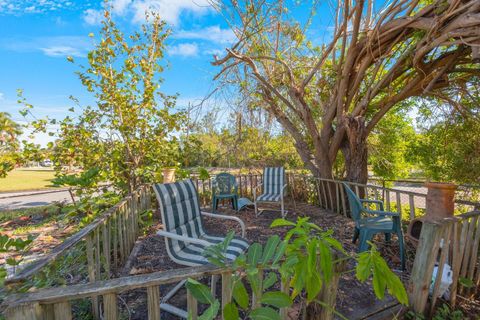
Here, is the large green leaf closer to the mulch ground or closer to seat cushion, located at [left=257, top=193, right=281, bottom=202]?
the mulch ground

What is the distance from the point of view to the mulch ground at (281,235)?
2.00 meters

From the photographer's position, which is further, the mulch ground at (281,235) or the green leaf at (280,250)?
the mulch ground at (281,235)

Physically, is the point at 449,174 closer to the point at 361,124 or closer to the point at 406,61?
the point at 361,124

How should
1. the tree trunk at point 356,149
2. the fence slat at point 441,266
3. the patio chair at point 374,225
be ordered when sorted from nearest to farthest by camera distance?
the fence slat at point 441,266 → the patio chair at point 374,225 → the tree trunk at point 356,149

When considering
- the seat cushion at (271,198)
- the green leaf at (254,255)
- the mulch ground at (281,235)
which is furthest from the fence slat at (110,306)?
the seat cushion at (271,198)

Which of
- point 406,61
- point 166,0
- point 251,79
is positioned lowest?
point 406,61

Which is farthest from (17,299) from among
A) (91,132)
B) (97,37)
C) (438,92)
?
(438,92)

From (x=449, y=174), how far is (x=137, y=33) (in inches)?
323

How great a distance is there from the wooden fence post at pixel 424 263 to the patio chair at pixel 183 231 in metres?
1.42

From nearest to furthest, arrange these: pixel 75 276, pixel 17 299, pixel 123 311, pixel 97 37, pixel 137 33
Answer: pixel 17 299
pixel 123 311
pixel 75 276
pixel 97 37
pixel 137 33

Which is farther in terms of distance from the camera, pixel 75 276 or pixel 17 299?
pixel 75 276

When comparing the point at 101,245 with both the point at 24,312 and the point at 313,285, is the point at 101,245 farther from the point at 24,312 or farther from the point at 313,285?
the point at 313,285

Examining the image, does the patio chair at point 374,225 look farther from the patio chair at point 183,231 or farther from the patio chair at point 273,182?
the patio chair at point 273,182

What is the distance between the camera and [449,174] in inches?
235
